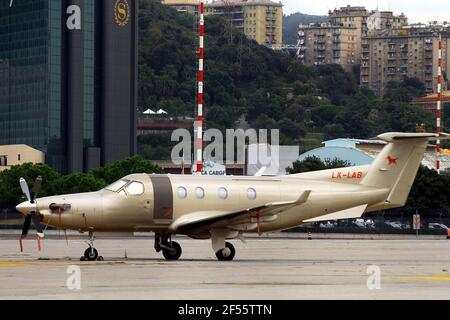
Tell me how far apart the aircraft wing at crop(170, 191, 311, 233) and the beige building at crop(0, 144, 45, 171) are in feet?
403

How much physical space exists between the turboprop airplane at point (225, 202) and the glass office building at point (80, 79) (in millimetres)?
122371

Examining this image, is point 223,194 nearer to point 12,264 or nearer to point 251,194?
point 251,194

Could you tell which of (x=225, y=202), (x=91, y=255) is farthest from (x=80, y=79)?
(x=91, y=255)

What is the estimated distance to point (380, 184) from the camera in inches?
1923

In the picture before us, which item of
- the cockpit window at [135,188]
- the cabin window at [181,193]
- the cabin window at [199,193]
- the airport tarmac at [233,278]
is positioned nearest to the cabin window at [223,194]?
the cabin window at [199,193]

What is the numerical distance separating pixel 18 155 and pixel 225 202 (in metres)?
124

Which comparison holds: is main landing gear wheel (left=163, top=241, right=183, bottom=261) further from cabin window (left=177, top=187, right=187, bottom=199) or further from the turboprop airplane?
cabin window (left=177, top=187, right=187, bottom=199)

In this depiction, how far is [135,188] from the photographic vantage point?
46531 millimetres

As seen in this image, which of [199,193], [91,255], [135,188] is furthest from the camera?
[199,193]

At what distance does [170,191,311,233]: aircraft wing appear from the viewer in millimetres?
46094

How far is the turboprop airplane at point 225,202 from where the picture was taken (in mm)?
45719

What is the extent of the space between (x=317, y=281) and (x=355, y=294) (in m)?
4.20

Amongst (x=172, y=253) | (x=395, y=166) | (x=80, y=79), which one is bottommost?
(x=172, y=253)
